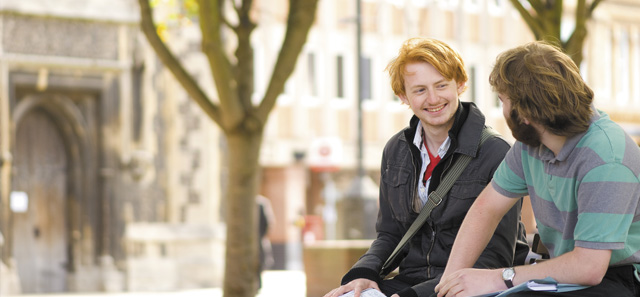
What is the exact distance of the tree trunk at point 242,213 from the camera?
33.9 ft

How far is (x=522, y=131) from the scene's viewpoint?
3.29 metres

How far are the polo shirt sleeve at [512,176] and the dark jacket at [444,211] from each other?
42 centimetres

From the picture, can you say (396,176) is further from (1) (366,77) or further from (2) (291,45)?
(1) (366,77)

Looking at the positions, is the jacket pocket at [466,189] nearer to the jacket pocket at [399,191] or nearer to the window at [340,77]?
the jacket pocket at [399,191]

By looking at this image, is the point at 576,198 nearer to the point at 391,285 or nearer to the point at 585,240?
the point at 585,240

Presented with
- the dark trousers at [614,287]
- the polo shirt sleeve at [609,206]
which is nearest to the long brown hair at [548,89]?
the polo shirt sleeve at [609,206]

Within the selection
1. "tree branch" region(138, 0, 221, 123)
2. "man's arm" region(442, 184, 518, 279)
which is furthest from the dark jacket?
"tree branch" region(138, 0, 221, 123)

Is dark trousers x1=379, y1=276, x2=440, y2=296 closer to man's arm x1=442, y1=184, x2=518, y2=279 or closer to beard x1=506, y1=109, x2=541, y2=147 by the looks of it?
man's arm x1=442, y1=184, x2=518, y2=279

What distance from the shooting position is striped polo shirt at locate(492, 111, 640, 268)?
10.3 ft

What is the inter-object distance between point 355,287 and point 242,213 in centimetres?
654

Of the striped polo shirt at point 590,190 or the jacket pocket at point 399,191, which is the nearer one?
the striped polo shirt at point 590,190

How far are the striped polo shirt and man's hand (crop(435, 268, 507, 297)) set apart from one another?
0.67 ft

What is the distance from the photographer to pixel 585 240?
10.4 ft

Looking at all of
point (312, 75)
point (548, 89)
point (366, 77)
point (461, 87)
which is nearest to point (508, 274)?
point (548, 89)
